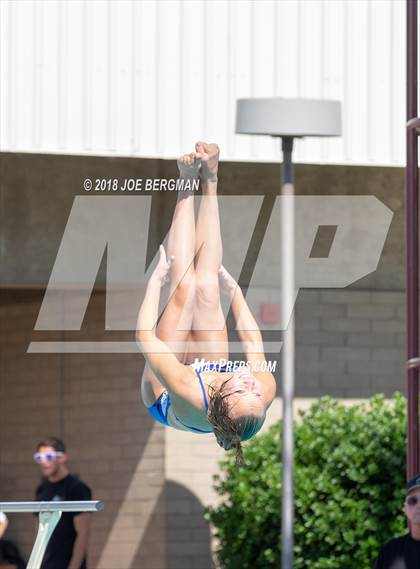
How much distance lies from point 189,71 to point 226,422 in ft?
13.9

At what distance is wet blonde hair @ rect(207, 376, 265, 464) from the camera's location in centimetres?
614

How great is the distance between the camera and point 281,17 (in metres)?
10.1

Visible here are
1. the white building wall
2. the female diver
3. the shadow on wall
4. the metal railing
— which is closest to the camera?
the female diver

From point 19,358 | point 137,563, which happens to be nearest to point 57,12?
point 19,358

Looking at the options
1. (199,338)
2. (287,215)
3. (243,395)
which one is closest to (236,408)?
(243,395)

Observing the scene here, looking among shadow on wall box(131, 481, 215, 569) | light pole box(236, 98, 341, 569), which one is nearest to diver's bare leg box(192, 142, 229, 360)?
light pole box(236, 98, 341, 569)

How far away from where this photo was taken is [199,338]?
649 cm

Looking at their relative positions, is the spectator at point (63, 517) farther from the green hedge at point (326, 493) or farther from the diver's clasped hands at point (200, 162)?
the diver's clasped hands at point (200, 162)

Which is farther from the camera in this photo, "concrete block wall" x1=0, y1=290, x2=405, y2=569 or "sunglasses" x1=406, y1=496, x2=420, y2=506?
"concrete block wall" x1=0, y1=290, x2=405, y2=569

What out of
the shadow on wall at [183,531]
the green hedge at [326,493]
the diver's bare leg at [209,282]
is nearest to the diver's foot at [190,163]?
the diver's bare leg at [209,282]

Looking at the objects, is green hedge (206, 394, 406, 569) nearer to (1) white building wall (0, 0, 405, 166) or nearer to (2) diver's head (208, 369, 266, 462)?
(1) white building wall (0, 0, 405, 166)

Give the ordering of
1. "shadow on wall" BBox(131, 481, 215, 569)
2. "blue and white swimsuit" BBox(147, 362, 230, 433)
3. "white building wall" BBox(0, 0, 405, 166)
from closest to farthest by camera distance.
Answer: "blue and white swimsuit" BBox(147, 362, 230, 433), "white building wall" BBox(0, 0, 405, 166), "shadow on wall" BBox(131, 481, 215, 569)

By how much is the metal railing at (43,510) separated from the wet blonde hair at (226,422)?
2.33 feet

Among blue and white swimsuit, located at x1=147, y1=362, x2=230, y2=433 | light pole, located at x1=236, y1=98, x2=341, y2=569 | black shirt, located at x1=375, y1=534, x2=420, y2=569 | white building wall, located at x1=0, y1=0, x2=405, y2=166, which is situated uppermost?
white building wall, located at x1=0, y1=0, x2=405, y2=166
